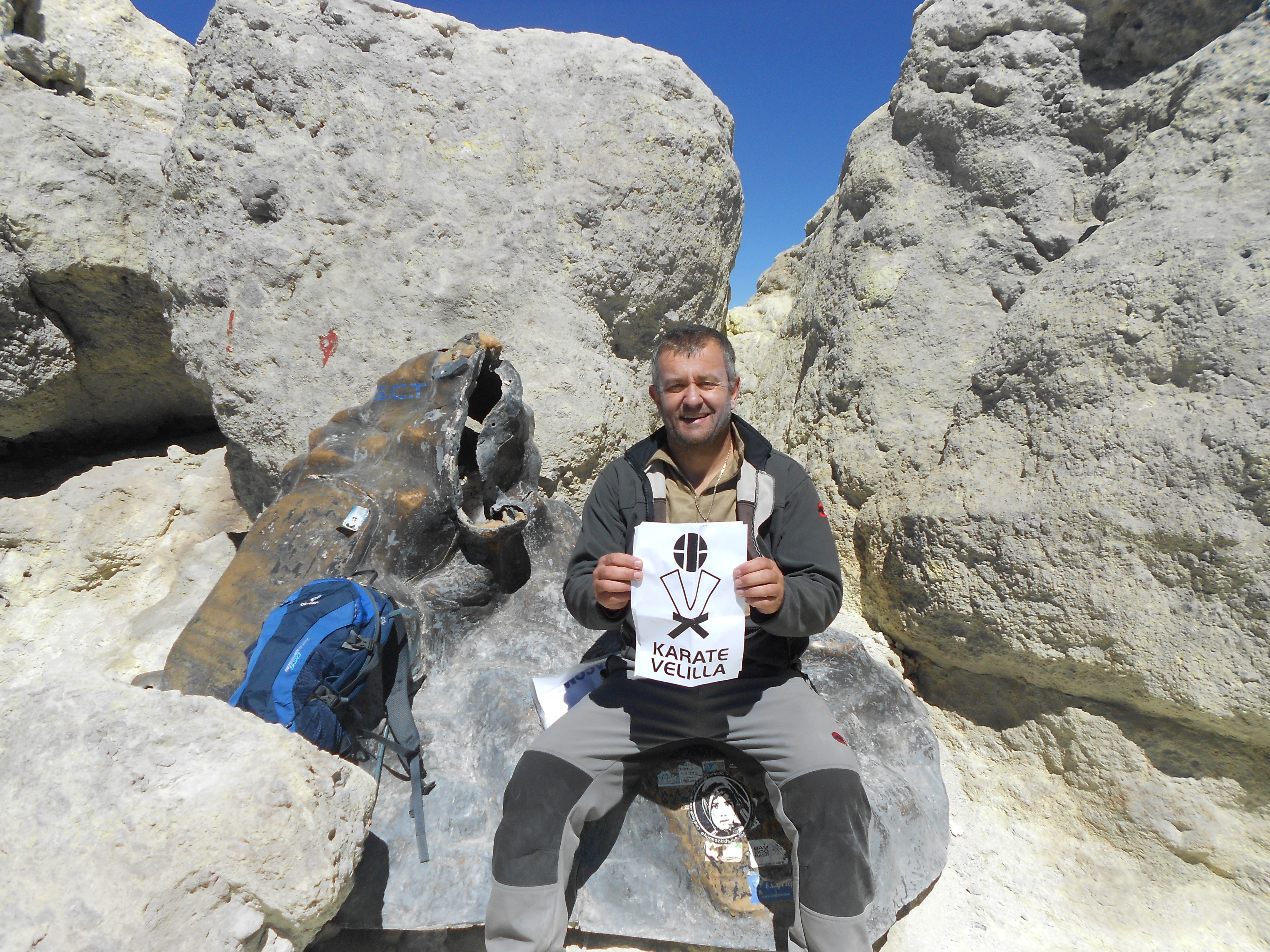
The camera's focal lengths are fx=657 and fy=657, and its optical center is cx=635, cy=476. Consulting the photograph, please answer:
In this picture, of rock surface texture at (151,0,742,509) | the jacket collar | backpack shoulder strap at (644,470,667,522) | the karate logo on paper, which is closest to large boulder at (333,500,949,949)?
the karate logo on paper

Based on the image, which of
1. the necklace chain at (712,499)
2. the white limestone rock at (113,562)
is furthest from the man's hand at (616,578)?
the white limestone rock at (113,562)

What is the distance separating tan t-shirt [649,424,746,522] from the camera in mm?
1959

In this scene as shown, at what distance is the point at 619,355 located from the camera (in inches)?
A: 153

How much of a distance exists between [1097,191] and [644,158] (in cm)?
220

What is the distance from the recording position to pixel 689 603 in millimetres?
1627

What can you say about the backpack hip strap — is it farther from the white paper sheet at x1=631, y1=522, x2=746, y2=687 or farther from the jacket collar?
the jacket collar

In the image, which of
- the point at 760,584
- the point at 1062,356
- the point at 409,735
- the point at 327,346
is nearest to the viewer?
the point at 760,584

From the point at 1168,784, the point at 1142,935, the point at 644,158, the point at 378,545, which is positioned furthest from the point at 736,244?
the point at 1142,935

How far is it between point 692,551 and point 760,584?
0.60ft

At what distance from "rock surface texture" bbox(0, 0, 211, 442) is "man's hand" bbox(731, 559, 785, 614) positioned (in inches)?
151

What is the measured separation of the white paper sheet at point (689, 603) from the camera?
1608 mm

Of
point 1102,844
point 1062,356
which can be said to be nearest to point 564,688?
point 1102,844

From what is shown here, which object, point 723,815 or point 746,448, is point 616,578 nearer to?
point 746,448

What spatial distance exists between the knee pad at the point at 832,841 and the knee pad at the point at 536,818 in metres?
0.58
